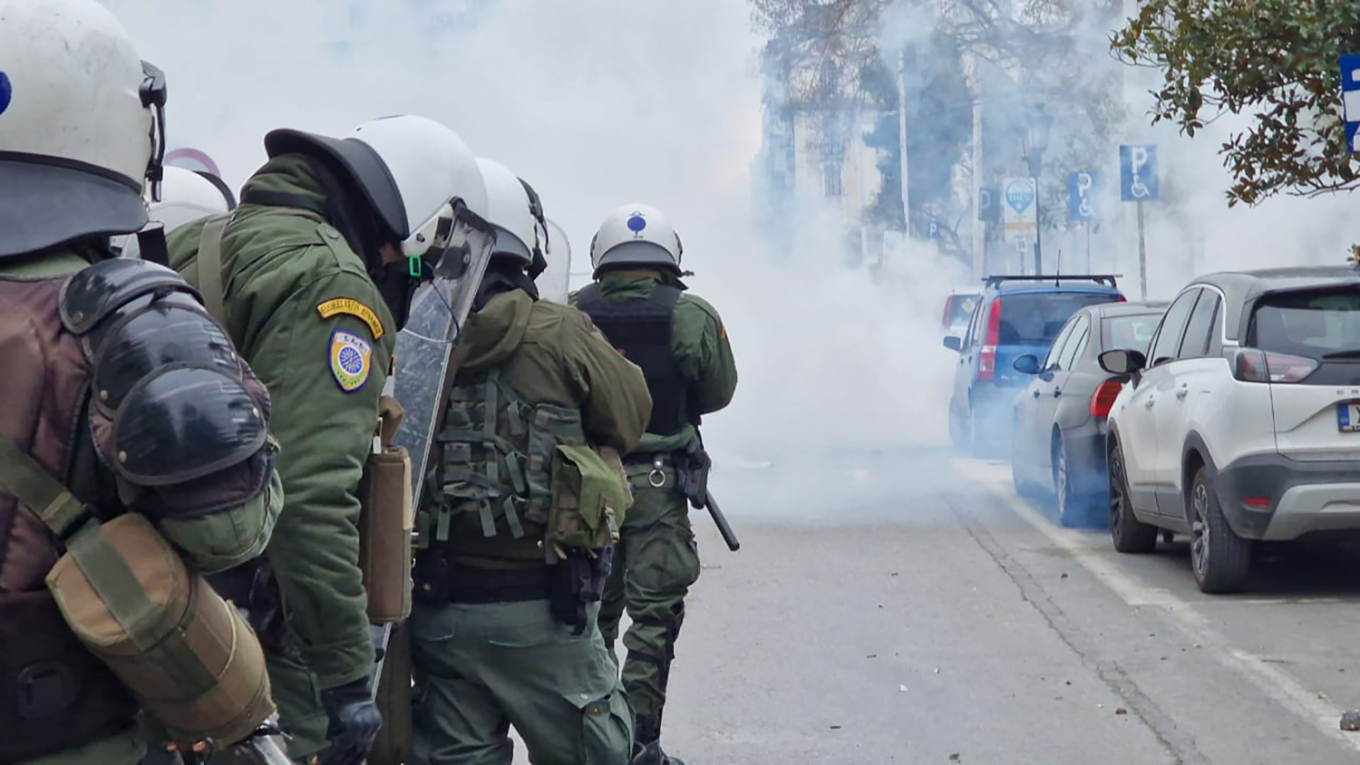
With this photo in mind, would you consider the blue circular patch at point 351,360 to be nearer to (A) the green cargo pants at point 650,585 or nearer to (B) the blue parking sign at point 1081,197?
(A) the green cargo pants at point 650,585

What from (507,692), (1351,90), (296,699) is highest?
(1351,90)

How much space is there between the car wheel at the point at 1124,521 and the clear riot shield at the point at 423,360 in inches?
273

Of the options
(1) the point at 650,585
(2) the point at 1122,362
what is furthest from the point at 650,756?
(2) the point at 1122,362

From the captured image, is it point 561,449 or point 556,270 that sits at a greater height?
point 556,270

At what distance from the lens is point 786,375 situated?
74.9 feet

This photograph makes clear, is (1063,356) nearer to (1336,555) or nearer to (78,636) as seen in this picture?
(1336,555)

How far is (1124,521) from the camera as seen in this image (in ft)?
34.0

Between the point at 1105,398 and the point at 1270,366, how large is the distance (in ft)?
10.2

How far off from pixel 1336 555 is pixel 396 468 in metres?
8.08

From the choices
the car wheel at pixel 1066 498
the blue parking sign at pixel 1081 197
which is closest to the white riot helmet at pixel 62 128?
the car wheel at pixel 1066 498

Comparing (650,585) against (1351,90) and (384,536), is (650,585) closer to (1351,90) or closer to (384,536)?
(384,536)

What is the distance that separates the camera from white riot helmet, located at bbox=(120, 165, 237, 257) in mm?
4926

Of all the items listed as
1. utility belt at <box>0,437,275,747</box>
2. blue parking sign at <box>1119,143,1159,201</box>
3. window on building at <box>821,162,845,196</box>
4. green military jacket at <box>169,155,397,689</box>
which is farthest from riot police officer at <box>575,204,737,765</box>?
window on building at <box>821,162,845,196</box>

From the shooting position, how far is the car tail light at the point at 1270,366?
8148 mm
